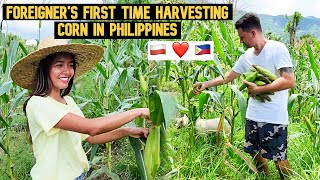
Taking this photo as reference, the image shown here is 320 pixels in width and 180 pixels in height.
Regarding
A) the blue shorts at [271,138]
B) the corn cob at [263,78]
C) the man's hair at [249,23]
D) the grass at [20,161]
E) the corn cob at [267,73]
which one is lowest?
the grass at [20,161]

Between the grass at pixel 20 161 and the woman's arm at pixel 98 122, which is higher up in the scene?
the woman's arm at pixel 98 122

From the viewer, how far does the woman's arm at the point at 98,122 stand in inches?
58.1

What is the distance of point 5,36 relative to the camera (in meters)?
2.45

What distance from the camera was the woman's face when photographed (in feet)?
5.29

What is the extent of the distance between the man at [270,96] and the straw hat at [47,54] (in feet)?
2.94

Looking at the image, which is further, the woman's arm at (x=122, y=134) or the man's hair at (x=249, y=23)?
the man's hair at (x=249, y=23)

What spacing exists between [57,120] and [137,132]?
29 centimetres

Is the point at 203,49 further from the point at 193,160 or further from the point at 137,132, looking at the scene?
the point at 137,132

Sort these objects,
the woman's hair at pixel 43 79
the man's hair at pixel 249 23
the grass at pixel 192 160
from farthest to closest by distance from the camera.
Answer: the grass at pixel 192 160 < the man's hair at pixel 249 23 < the woman's hair at pixel 43 79

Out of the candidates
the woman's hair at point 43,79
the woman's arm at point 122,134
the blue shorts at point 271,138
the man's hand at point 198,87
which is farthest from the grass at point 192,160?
the woman's hair at point 43,79

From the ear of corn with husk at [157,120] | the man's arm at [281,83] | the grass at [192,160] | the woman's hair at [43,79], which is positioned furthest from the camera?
the grass at [192,160]

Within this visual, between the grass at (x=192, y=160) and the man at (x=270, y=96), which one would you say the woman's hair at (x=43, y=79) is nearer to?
the grass at (x=192, y=160)

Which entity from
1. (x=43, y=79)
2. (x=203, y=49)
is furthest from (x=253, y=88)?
(x=43, y=79)

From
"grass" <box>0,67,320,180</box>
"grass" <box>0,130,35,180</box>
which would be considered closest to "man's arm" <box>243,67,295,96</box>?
"grass" <box>0,67,320,180</box>
